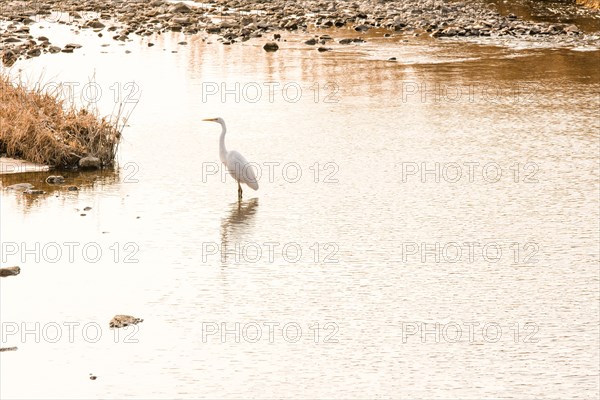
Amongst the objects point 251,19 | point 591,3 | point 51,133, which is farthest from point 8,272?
point 591,3

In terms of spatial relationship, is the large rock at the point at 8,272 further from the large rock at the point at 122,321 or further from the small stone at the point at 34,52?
the small stone at the point at 34,52

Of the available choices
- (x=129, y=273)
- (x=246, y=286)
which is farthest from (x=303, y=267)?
(x=129, y=273)

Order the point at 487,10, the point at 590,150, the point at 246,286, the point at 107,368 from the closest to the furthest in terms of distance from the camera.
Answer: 1. the point at 107,368
2. the point at 246,286
3. the point at 590,150
4. the point at 487,10

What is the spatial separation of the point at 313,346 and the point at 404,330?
100 cm

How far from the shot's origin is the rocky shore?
3372 cm

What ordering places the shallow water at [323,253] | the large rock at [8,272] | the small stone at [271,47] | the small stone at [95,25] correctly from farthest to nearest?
1. the small stone at [95,25]
2. the small stone at [271,47]
3. the large rock at [8,272]
4. the shallow water at [323,253]

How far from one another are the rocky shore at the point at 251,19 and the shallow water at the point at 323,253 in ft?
32.3

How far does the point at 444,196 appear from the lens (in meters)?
16.3

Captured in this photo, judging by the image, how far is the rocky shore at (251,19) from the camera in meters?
33.7

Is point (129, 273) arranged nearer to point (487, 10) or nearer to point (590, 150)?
point (590, 150)

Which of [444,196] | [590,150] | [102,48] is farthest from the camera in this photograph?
[102,48]

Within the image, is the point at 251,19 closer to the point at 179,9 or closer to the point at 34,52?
the point at 179,9

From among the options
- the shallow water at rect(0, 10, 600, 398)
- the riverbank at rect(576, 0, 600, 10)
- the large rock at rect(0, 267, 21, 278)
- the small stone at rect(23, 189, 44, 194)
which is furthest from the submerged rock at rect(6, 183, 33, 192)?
the riverbank at rect(576, 0, 600, 10)

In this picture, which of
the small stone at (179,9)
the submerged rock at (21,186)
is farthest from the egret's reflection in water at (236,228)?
the small stone at (179,9)
